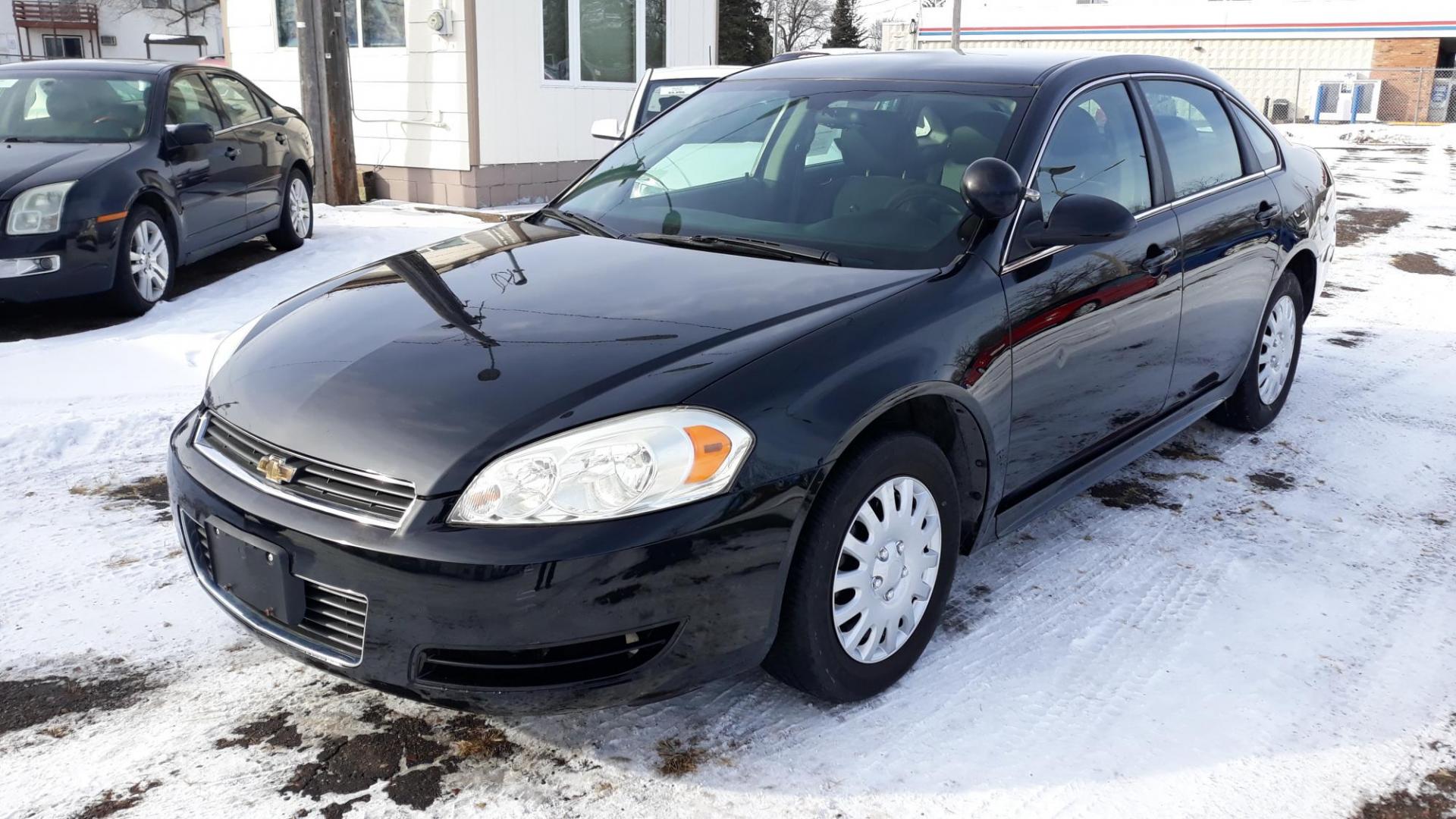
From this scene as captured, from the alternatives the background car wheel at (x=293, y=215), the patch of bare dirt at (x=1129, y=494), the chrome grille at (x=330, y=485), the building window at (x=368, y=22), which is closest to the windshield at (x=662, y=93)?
the background car wheel at (x=293, y=215)

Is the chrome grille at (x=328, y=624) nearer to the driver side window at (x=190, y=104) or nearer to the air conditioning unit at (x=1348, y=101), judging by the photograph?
the driver side window at (x=190, y=104)

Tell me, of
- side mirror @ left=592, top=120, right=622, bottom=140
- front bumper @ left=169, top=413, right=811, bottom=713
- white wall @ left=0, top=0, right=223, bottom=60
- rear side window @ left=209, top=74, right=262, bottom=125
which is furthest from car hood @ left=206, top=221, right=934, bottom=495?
white wall @ left=0, top=0, right=223, bottom=60

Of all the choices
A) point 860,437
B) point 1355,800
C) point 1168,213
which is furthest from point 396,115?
point 1355,800

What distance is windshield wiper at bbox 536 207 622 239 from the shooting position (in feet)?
12.1

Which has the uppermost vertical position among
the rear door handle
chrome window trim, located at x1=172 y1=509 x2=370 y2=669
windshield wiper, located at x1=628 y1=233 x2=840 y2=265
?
windshield wiper, located at x1=628 y1=233 x2=840 y2=265

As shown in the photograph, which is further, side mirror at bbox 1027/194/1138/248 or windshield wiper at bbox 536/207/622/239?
windshield wiper at bbox 536/207/622/239

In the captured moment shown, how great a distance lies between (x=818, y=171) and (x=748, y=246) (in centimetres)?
45

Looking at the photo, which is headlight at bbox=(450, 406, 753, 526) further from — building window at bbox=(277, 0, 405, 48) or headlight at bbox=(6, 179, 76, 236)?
building window at bbox=(277, 0, 405, 48)

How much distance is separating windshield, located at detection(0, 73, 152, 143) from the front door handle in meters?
6.32

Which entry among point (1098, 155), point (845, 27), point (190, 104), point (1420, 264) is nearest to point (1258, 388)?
point (1098, 155)

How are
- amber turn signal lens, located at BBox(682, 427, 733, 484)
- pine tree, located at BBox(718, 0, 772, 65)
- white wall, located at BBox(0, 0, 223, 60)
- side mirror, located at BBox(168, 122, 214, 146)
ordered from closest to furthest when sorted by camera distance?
amber turn signal lens, located at BBox(682, 427, 733, 484) < side mirror, located at BBox(168, 122, 214, 146) < pine tree, located at BBox(718, 0, 772, 65) < white wall, located at BBox(0, 0, 223, 60)

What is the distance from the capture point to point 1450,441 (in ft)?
16.8

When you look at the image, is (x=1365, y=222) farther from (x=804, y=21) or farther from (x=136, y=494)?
(x=804, y=21)

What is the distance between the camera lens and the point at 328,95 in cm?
1124
